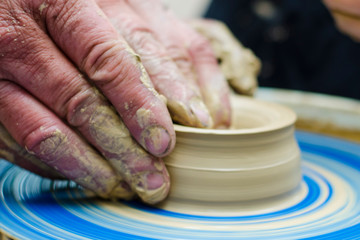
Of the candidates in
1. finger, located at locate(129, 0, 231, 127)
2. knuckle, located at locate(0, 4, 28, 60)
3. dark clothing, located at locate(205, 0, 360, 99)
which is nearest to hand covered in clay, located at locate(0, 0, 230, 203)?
knuckle, located at locate(0, 4, 28, 60)

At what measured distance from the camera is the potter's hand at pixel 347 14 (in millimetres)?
1409

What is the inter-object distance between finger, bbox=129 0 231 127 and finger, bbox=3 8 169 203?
271 mm

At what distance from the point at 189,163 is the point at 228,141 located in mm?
95

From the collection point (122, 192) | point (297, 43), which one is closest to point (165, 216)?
point (122, 192)

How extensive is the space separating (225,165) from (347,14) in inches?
31.6

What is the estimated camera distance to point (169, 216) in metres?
0.95

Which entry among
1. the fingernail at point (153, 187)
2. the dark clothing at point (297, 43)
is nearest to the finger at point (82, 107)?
the fingernail at point (153, 187)

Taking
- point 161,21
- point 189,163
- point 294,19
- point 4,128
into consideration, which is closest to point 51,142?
point 4,128

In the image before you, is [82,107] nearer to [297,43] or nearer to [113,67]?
[113,67]

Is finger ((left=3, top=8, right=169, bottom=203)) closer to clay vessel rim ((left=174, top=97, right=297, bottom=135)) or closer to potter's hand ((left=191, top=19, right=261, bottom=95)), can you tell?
clay vessel rim ((left=174, top=97, right=297, bottom=135))

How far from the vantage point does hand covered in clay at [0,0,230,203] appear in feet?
2.93

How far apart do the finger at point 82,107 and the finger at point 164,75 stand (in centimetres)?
11

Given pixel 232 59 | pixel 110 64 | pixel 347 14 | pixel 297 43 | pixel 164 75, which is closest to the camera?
pixel 110 64

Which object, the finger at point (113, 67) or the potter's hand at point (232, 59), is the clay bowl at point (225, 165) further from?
the potter's hand at point (232, 59)
